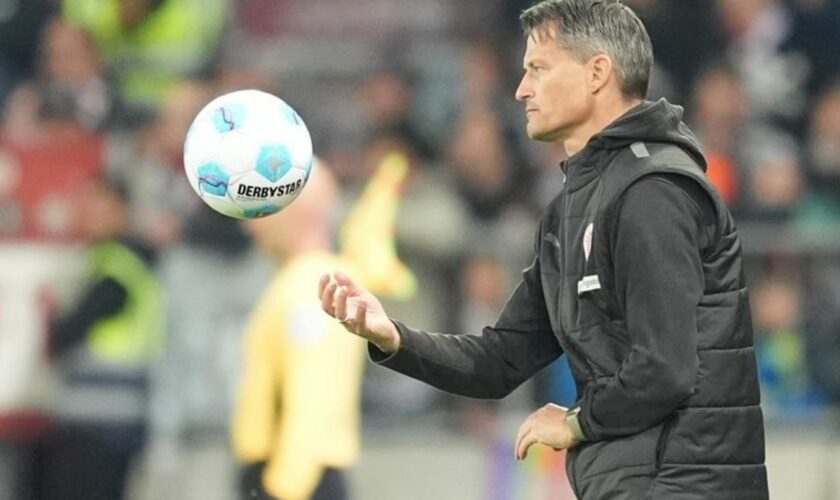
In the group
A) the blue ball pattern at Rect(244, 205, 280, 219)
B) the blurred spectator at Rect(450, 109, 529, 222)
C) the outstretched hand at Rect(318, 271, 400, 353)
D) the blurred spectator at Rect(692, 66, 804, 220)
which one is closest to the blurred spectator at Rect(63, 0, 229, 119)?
the blurred spectator at Rect(450, 109, 529, 222)

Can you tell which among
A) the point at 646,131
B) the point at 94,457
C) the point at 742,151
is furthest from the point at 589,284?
the point at 742,151

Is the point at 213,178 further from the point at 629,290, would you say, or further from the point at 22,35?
the point at 22,35

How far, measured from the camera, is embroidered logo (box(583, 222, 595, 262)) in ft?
13.6

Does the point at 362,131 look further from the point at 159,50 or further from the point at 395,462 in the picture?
the point at 395,462

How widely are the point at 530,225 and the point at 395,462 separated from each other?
1.44 m

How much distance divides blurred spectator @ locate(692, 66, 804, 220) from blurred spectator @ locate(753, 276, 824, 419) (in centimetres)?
63


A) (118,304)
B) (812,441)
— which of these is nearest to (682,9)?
(812,441)

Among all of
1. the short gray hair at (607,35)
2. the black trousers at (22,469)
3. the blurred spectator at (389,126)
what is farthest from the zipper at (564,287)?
the black trousers at (22,469)

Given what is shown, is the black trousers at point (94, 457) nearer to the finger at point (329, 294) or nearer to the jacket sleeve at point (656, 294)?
the finger at point (329, 294)

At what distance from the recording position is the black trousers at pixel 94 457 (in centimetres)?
911

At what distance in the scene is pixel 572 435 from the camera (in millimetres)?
4223

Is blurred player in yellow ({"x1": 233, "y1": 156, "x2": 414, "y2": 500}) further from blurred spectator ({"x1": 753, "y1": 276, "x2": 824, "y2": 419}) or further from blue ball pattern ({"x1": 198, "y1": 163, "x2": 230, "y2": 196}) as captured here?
blurred spectator ({"x1": 753, "y1": 276, "x2": 824, "y2": 419})

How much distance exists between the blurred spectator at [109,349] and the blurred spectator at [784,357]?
3.13 metres

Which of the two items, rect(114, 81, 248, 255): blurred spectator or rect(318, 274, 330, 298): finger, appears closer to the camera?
rect(318, 274, 330, 298): finger
